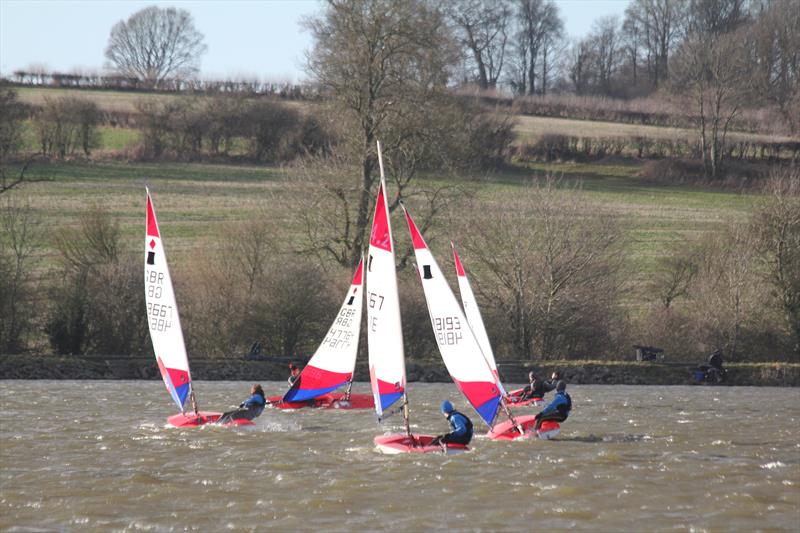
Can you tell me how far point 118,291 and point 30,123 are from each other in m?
34.0

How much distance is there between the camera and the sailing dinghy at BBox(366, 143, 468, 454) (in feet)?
70.1

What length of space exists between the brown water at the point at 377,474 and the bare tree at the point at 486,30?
6945 centimetres

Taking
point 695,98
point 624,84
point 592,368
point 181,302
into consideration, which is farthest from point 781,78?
Result: point 181,302

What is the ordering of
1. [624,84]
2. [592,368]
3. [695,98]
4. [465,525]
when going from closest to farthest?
[465,525] → [592,368] → [695,98] → [624,84]

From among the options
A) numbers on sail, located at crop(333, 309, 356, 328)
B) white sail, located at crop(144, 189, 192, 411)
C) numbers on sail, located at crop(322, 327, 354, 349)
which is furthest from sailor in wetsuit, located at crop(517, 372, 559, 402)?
white sail, located at crop(144, 189, 192, 411)

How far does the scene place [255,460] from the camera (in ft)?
71.8

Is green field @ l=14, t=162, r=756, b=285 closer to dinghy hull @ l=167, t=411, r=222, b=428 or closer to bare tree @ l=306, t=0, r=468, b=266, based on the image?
bare tree @ l=306, t=0, r=468, b=266

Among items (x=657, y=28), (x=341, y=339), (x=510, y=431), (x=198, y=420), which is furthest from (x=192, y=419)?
(x=657, y=28)

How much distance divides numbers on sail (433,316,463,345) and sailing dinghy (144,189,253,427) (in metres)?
5.12

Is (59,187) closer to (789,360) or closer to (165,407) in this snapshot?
(165,407)

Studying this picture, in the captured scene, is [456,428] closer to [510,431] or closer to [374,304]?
[510,431]

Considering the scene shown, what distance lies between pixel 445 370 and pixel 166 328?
1361 cm

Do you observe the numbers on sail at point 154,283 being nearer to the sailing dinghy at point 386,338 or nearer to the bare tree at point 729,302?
the sailing dinghy at point 386,338

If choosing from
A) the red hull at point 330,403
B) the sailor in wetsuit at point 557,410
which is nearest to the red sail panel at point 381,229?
the sailor in wetsuit at point 557,410
